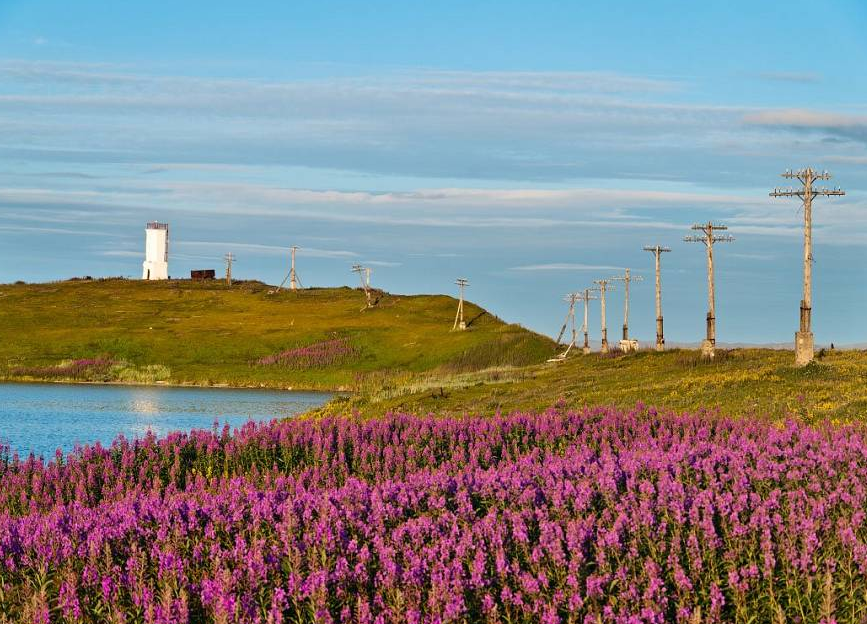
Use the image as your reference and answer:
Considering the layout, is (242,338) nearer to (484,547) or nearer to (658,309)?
(658,309)

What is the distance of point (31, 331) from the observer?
4471 inches

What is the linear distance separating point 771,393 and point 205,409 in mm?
37884

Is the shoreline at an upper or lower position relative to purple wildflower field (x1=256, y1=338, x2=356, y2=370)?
lower

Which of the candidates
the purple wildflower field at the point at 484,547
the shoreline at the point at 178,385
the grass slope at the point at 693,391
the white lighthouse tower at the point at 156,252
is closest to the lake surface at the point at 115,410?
the shoreline at the point at 178,385

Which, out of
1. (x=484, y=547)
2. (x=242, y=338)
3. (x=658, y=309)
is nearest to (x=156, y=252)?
(x=242, y=338)

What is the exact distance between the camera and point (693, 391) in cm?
3716

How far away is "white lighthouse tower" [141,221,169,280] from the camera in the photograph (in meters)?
166

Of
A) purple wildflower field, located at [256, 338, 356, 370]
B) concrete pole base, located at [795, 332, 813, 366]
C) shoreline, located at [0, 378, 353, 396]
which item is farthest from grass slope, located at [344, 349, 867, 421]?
purple wildflower field, located at [256, 338, 356, 370]

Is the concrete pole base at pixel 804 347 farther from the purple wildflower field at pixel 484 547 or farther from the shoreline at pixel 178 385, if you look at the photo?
the shoreline at pixel 178 385

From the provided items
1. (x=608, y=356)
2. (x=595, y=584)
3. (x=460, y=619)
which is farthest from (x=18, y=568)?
(x=608, y=356)

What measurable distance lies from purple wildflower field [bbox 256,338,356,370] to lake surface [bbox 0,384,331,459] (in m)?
14.2

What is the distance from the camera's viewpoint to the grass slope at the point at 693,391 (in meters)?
31.3

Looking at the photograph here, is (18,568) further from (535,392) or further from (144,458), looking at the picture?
(535,392)

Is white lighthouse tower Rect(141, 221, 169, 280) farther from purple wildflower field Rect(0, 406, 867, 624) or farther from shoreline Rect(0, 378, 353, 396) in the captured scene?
purple wildflower field Rect(0, 406, 867, 624)
